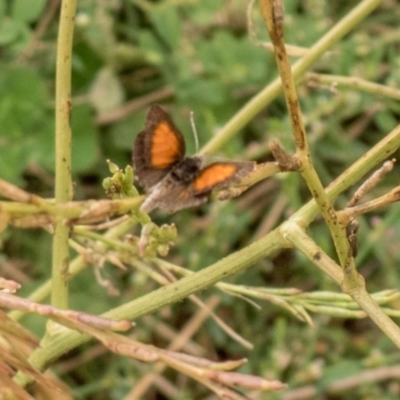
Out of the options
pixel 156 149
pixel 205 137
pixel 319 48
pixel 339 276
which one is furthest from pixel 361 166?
pixel 205 137

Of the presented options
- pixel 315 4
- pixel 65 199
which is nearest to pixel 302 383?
pixel 315 4

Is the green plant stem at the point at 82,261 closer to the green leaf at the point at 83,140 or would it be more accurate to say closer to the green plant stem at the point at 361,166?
the green plant stem at the point at 361,166

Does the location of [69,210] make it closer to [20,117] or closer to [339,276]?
[339,276]

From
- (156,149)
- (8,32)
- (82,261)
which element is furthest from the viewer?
(8,32)

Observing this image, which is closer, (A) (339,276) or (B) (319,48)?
(A) (339,276)

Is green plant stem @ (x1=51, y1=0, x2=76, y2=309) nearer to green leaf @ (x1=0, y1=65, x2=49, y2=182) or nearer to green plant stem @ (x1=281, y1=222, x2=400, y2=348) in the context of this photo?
green plant stem @ (x1=281, y1=222, x2=400, y2=348)

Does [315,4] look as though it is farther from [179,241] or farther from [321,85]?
[321,85]

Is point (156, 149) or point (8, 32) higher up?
point (8, 32)

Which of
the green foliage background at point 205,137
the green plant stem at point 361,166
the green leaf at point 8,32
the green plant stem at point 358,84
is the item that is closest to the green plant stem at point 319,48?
the green plant stem at point 358,84
